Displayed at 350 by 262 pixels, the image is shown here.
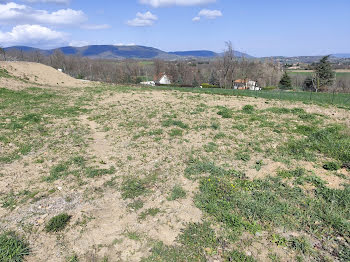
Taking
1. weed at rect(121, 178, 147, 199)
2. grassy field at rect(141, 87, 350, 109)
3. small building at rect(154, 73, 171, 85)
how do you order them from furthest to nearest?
small building at rect(154, 73, 171, 85), grassy field at rect(141, 87, 350, 109), weed at rect(121, 178, 147, 199)

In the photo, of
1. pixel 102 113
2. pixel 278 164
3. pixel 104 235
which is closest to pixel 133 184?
pixel 104 235

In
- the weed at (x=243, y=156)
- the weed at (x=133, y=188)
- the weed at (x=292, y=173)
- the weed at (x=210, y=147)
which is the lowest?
the weed at (x=133, y=188)

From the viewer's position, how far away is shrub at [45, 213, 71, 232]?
4121 millimetres

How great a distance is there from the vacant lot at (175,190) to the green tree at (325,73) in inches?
1852

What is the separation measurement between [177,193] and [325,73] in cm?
5743

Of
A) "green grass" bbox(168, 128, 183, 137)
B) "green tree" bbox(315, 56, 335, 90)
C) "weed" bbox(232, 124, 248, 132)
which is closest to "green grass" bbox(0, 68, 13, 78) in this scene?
"green grass" bbox(168, 128, 183, 137)

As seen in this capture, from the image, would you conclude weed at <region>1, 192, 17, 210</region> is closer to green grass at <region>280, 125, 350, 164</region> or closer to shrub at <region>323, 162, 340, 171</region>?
green grass at <region>280, 125, 350, 164</region>

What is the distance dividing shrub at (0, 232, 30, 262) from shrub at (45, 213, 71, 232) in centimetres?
44

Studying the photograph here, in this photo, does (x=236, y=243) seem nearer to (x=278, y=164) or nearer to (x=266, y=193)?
(x=266, y=193)

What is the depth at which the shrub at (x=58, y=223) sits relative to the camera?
412 centimetres

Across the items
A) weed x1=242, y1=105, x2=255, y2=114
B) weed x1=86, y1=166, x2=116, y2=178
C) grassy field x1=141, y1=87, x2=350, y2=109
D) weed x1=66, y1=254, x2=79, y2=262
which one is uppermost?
grassy field x1=141, y1=87, x2=350, y2=109

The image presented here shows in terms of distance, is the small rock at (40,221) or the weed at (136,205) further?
the weed at (136,205)

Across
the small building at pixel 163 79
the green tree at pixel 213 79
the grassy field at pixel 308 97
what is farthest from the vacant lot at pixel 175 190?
the small building at pixel 163 79

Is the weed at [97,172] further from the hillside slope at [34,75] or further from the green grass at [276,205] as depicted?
the hillside slope at [34,75]
